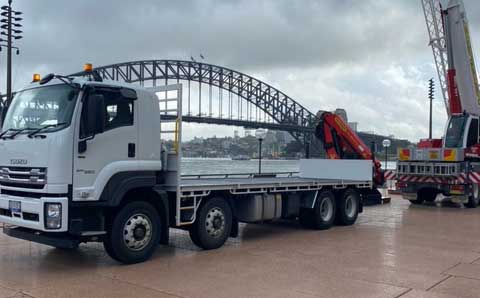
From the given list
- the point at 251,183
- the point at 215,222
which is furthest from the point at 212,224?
the point at 251,183

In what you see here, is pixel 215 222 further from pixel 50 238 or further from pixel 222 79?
pixel 222 79

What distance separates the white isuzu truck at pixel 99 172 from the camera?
23.6 feet

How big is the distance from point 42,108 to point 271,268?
13.4ft

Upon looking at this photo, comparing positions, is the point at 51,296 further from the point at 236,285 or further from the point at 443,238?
the point at 443,238

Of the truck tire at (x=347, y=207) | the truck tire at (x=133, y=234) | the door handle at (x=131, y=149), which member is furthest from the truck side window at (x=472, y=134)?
the door handle at (x=131, y=149)

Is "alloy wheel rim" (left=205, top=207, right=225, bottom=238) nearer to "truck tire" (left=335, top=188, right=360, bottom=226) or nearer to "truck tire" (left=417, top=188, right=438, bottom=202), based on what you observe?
"truck tire" (left=335, top=188, right=360, bottom=226)

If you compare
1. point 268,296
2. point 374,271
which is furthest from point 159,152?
point 374,271

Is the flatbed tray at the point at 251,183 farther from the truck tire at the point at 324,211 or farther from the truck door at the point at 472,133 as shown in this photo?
the truck door at the point at 472,133

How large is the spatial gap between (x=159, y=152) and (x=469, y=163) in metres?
13.0

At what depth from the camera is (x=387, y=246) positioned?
9750mm

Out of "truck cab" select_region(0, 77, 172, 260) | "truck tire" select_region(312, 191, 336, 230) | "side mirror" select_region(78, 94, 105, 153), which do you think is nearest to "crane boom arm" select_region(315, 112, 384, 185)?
"truck tire" select_region(312, 191, 336, 230)

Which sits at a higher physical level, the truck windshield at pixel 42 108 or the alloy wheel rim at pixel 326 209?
the truck windshield at pixel 42 108

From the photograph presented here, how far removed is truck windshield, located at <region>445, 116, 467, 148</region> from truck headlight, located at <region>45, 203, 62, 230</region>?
15.1 m

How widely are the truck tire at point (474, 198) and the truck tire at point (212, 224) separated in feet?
37.3
